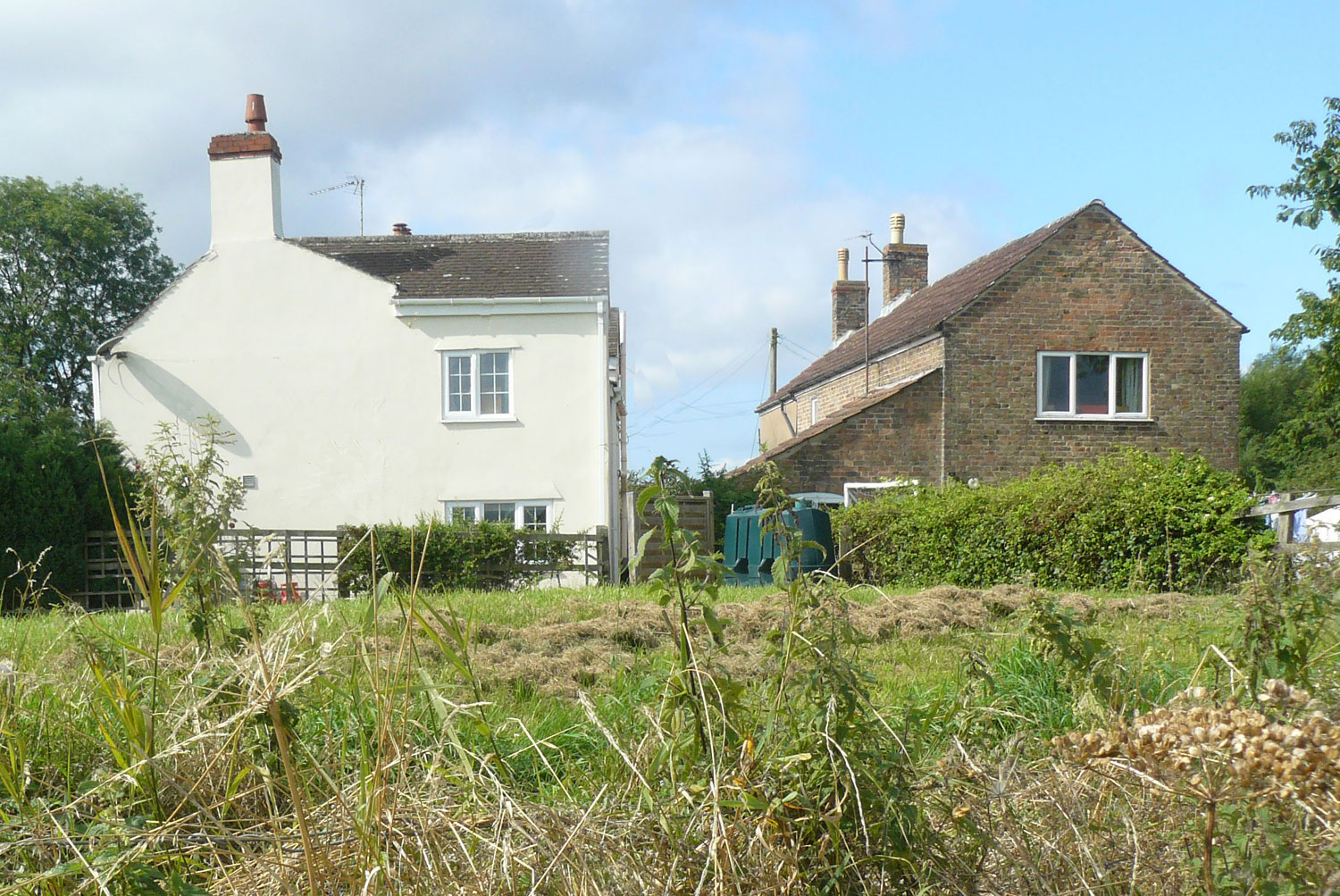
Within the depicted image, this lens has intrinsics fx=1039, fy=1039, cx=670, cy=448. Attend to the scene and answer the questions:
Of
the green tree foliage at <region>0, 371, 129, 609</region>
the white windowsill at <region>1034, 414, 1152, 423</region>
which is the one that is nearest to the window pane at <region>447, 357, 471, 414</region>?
the green tree foliage at <region>0, 371, 129, 609</region>

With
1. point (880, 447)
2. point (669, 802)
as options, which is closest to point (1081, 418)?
point (880, 447)

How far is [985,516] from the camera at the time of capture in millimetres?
16062

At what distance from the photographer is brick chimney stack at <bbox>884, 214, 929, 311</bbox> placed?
3172 cm

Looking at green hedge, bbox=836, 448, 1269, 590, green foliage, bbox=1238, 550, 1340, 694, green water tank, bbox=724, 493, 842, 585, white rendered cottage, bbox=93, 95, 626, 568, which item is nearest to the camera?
green foliage, bbox=1238, 550, 1340, 694

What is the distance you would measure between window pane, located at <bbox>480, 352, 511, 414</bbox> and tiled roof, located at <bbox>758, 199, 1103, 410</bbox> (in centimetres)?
885

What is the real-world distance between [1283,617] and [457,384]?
18.4m

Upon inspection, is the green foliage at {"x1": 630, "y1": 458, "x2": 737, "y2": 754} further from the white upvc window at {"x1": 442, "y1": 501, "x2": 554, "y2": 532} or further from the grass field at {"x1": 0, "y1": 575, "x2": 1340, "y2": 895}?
the white upvc window at {"x1": 442, "y1": 501, "x2": 554, "y2": 532}

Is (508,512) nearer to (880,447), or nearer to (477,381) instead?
(477,381)

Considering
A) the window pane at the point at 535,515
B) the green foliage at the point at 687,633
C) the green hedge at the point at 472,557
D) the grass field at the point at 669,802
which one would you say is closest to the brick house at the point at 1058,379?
the window pane at the point at 535,515

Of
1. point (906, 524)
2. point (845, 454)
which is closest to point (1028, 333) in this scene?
point (845, 454)

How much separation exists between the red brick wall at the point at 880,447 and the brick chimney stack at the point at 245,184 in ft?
38.3

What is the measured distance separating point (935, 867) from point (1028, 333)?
791 inches

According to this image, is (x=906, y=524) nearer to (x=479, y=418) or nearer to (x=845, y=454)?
(x=845, y=454)

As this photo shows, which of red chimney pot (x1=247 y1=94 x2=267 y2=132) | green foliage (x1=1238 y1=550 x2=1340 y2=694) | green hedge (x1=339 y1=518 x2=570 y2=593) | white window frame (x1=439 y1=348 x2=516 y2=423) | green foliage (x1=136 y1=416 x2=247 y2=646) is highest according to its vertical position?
red chimney pot (x1=247 y1=94 x2=267 y2=132)
